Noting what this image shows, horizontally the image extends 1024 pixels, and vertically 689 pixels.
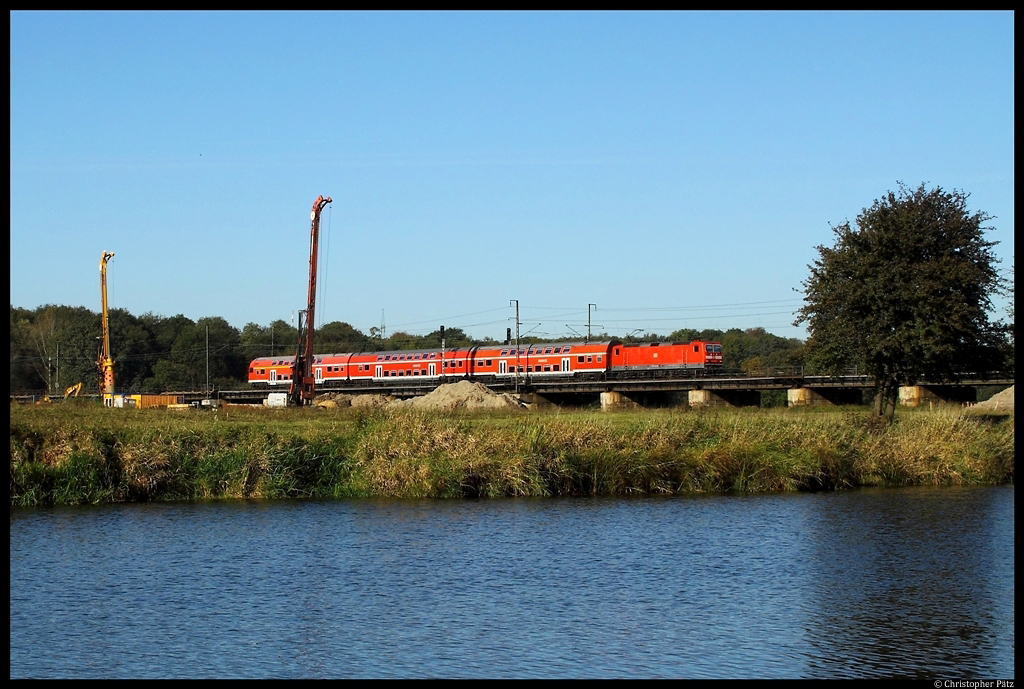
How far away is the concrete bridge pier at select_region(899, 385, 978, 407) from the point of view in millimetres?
63062

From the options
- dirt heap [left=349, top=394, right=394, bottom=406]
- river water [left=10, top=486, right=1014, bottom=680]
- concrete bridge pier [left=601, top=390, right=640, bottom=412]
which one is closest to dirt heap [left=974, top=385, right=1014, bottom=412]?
concrete bridge pier [left=601, top=390, right=640, bottom=412]

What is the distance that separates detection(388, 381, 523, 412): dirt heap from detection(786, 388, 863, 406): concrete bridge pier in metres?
17.4

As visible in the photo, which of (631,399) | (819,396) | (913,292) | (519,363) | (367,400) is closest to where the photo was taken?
(913,292)

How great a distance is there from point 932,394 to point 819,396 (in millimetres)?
7139

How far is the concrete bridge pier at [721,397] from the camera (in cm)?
7081

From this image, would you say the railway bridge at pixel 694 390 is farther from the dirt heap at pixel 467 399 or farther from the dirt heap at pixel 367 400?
the dirt heap at pixel 467 399

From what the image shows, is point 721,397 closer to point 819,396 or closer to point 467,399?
point 819,396

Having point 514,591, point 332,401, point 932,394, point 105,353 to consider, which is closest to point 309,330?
point 332,401

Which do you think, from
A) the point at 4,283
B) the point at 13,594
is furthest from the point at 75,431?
the point at 4,283

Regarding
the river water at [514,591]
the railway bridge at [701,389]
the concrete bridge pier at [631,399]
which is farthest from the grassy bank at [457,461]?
the concrete bridge pier at [631,399]

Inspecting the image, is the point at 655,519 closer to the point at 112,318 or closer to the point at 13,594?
the point at 13,594

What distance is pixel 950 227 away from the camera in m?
38.9

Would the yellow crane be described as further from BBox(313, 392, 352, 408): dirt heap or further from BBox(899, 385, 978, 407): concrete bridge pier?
BBox(899, 385, 978, 407): concrete bridge pier

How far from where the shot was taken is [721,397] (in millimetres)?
71875
